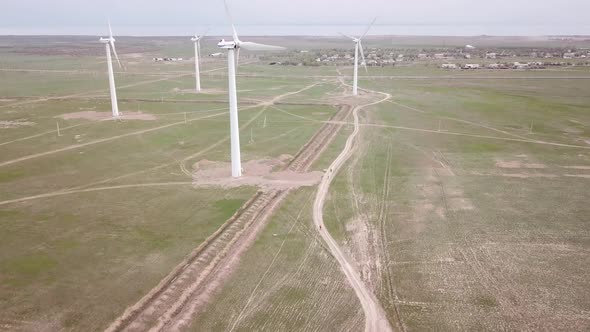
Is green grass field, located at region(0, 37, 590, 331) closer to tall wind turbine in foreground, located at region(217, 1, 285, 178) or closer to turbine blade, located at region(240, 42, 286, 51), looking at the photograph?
tall wind turbine in foreground, located at region(217, 1, 285, 178)

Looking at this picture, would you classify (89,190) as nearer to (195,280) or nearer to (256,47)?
(195,280)

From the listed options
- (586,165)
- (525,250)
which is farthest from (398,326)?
(586,165)

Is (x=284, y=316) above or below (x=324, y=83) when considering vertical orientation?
below

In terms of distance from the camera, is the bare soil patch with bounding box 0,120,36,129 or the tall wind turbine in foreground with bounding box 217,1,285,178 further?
the bare soil patch with bounding box 0,120,36,129

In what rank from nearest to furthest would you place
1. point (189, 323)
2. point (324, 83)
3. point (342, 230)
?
1. point (189, 323)
2. point (342, 230)
3. point (324, 83)

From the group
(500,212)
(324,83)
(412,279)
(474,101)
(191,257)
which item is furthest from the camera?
(324,83)

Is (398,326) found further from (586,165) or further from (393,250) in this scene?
(586,165)

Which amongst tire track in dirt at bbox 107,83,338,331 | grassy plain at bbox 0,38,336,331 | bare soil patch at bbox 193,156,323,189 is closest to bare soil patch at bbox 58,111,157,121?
grassy plain at bbox 0,38,336,331
